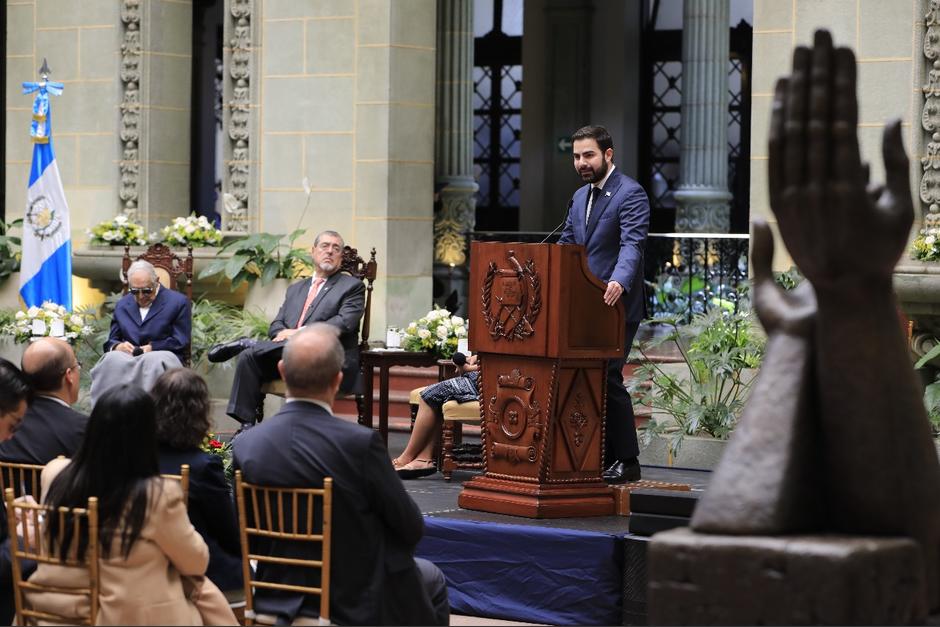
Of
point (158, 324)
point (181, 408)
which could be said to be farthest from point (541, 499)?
point (158, 324)

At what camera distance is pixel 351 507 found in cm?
467

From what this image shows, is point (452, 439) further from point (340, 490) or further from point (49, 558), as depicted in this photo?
point (49, 558)

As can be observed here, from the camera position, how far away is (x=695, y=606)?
332 centimetres

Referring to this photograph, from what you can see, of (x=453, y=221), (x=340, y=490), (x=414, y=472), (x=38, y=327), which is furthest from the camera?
(x=453, y=221)

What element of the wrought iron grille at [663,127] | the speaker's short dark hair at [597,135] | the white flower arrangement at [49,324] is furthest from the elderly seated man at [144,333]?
the wrought iron grille at [663,127]

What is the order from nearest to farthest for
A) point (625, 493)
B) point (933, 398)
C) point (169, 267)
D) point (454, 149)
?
point (625, 493) < point (933, 398) < point (169, 267) < point (454, 149)

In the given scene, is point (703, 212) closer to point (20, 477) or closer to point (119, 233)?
point (119, 233)

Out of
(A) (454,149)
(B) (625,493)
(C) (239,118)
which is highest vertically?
(C) (239,118)

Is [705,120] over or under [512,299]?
over

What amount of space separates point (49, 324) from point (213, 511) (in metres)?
6.17

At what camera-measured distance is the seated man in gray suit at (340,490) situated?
15.3ft

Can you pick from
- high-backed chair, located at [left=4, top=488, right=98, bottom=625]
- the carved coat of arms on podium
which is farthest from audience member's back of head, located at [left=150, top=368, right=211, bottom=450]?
the carved coat of arms on podium

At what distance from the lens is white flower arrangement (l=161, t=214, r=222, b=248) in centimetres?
1188

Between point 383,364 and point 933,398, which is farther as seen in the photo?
point 383,364
